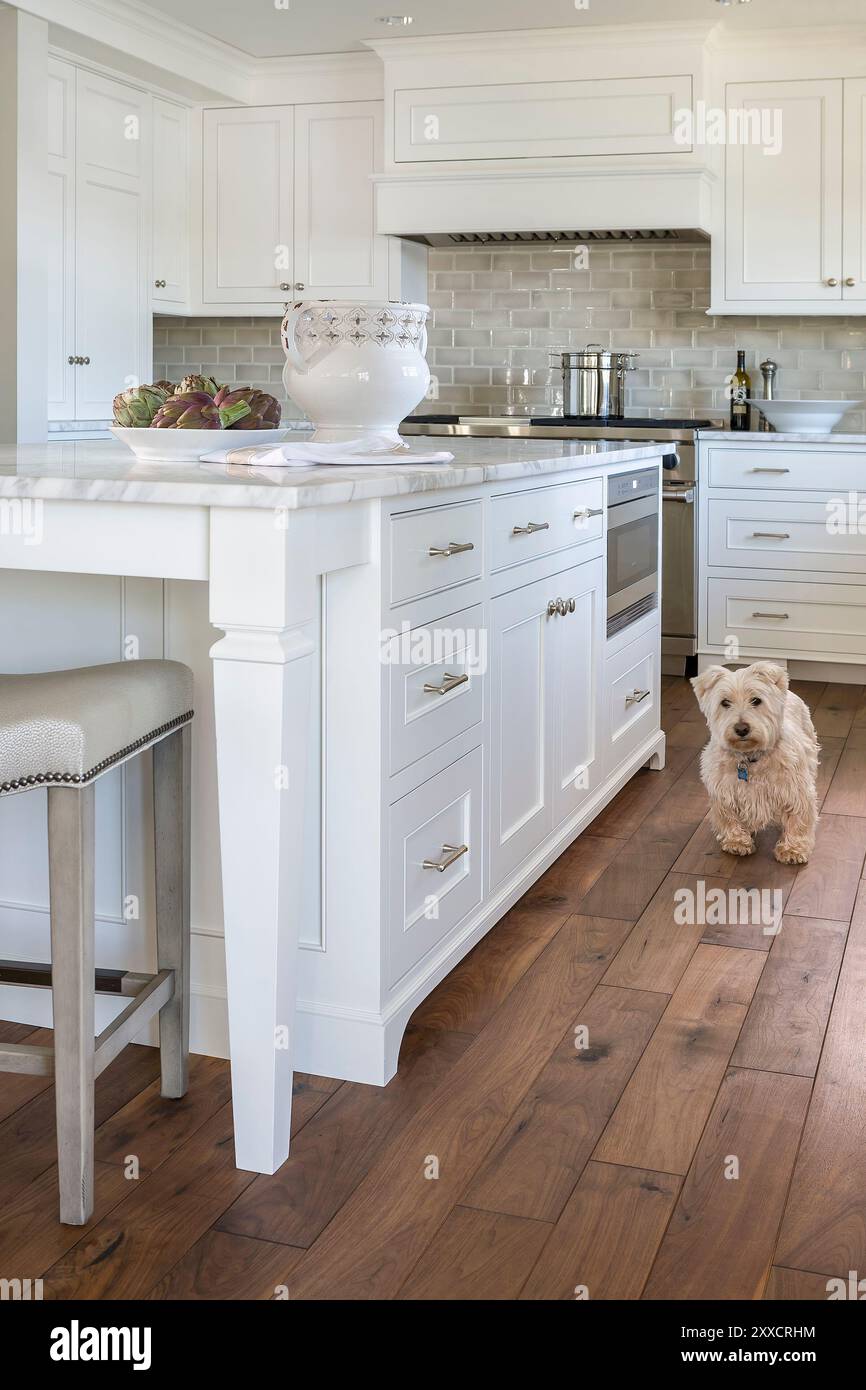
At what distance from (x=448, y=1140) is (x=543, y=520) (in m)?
1.31

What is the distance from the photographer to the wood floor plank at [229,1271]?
1479 millimetres

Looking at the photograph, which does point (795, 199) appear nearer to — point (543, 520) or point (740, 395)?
point (740, 395)

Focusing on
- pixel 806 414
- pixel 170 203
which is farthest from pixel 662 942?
pixel 170 203

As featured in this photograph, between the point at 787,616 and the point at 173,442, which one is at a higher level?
the point at 173,442

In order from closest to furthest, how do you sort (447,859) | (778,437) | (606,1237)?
1. (606,1237)
2. (447,859)
3. (778,437)

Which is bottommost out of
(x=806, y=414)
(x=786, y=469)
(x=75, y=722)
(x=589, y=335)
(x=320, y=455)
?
(x=75, y=722)

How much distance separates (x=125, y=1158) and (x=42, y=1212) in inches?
6.0

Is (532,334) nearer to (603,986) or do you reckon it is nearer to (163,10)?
(163,10)

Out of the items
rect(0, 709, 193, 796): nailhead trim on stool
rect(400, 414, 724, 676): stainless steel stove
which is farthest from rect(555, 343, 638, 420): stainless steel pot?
rect(0, 709, 193, 796): nailhead trim on stool

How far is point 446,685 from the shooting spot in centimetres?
217

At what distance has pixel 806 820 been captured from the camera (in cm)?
313

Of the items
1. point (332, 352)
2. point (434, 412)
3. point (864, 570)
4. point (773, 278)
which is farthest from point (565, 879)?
point (434, 412)

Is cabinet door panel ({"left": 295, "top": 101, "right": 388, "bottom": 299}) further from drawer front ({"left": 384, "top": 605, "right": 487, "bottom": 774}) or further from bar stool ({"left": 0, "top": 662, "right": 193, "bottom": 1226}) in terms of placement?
bar stool ({"left": 0, "top": 662, "right": 193, "bottom": 1226})

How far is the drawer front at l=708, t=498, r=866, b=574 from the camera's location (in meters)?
5.18
